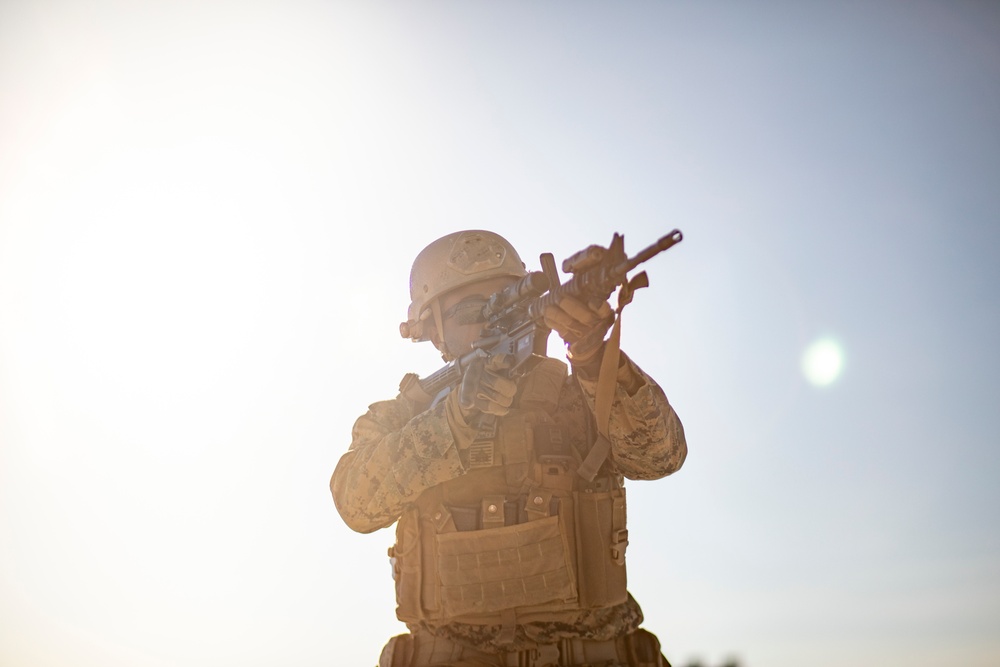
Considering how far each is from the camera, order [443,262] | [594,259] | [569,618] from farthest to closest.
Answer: [443,262], [569,618], [594,259]

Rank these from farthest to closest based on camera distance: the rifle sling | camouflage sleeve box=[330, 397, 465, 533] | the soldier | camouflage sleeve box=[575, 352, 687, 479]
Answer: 1. camouflage sleeve box=[330, 397, 465, 533]
2. the soldier
3. camouflage sleeve box=[575, 352, 687, 479]
4. the rifle sling

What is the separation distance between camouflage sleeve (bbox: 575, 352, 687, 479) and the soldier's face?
1702 millimetres

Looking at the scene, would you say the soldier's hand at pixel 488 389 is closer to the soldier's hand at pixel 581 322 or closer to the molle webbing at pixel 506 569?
the soldier's hand at pixel 581 322

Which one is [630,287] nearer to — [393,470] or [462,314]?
[393,470]

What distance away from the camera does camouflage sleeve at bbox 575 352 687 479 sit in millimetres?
5922

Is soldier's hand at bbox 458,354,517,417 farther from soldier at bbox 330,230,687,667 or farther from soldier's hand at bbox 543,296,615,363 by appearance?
soldier's hand at bbox 543,296,615,363

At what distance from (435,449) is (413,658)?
1598 mm

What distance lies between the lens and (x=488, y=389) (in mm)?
6062

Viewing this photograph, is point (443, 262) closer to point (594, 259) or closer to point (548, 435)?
point (548, 435)

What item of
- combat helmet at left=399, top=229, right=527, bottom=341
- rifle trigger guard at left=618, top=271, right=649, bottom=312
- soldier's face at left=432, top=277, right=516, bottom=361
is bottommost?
rifle trigger guard at left=618, top=271, right=649, bottom=312

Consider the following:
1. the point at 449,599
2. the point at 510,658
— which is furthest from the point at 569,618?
the point at 449,599

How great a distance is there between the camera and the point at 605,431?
20.3 feet

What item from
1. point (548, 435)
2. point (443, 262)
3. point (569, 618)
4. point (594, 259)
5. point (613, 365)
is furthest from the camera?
point (443, 262)

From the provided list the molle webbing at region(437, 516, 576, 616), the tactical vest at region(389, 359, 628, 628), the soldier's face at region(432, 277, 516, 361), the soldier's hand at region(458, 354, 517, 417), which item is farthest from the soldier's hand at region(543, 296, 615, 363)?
the soldier's face at region(432, 277, 516, 361)
